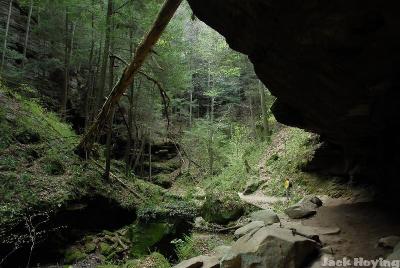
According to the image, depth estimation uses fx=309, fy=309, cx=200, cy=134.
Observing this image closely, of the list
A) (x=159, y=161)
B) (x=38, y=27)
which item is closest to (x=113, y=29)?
(x=38, y=27)

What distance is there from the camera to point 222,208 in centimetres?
1041

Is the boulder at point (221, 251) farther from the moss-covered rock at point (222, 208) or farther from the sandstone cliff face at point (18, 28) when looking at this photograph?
the sandstone cliff face at point (18, 28)

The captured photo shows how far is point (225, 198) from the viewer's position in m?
10.6

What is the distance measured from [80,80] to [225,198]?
57.8 ft

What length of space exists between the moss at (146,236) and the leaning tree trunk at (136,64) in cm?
357

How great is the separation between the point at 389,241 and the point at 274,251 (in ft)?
5.12

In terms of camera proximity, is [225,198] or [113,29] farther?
[113,29]

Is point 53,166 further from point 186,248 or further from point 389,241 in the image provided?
point 389,241

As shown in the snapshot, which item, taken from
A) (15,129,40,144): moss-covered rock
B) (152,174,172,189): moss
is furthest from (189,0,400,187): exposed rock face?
(152,174,172,189): moss

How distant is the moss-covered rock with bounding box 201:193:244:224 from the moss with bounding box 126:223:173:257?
2266 millimetres

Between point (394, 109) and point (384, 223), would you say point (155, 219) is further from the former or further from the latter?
point (394, 109)

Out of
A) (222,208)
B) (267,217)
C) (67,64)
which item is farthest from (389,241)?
(67,64)

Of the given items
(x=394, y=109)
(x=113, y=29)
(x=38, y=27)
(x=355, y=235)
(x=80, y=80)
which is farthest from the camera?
(x=80, y=80)

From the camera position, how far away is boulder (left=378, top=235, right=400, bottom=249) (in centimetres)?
416
